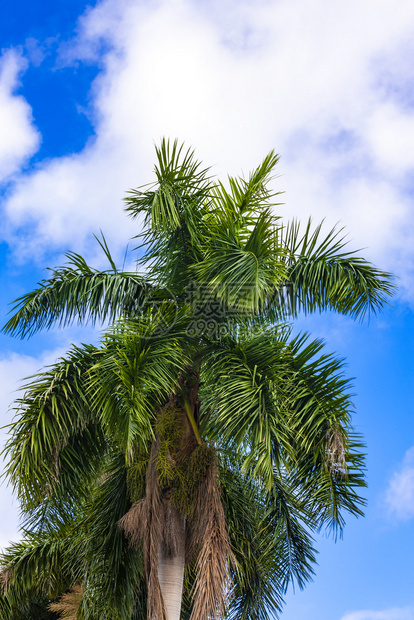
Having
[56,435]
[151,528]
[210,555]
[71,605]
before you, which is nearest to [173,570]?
[151,528]

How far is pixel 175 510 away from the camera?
29.3 feet

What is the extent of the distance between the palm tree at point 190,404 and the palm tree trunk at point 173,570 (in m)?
0.02

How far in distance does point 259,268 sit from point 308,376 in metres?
1.66

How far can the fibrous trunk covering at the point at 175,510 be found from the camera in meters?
8.56

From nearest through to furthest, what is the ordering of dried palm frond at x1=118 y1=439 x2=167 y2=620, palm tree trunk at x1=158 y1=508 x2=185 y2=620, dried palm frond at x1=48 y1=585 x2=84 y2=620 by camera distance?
dried palm frond at x1=118 y1=439 x2=167 y2=620 < palm tree trunk at x1=158 y1=508 x2=185 y2=620 < dried palm frond at x1=48 y1=585 x2=84 y2=620

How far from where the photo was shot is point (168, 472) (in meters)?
8.62

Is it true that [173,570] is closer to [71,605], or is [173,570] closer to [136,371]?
[136,371]

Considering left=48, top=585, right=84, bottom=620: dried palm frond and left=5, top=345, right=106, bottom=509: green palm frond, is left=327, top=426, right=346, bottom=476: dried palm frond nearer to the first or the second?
left=5, top=345, right=106, bottom=509: green palm frond

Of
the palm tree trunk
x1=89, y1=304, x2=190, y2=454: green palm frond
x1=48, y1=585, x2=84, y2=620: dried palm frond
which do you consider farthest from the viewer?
x1=48, y1=585, x2=84, y2=620: dried palm frond

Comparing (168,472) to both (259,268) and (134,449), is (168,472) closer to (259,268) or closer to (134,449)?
(134,449)

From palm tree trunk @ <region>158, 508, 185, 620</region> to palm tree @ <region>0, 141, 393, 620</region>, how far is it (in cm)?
2

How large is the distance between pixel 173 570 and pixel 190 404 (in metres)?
2.12

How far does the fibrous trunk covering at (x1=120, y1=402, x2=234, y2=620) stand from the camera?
8562mm

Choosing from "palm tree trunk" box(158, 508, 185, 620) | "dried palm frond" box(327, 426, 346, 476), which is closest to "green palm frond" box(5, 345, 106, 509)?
"palm tree trunk" box(158, 508, 185, 620)
